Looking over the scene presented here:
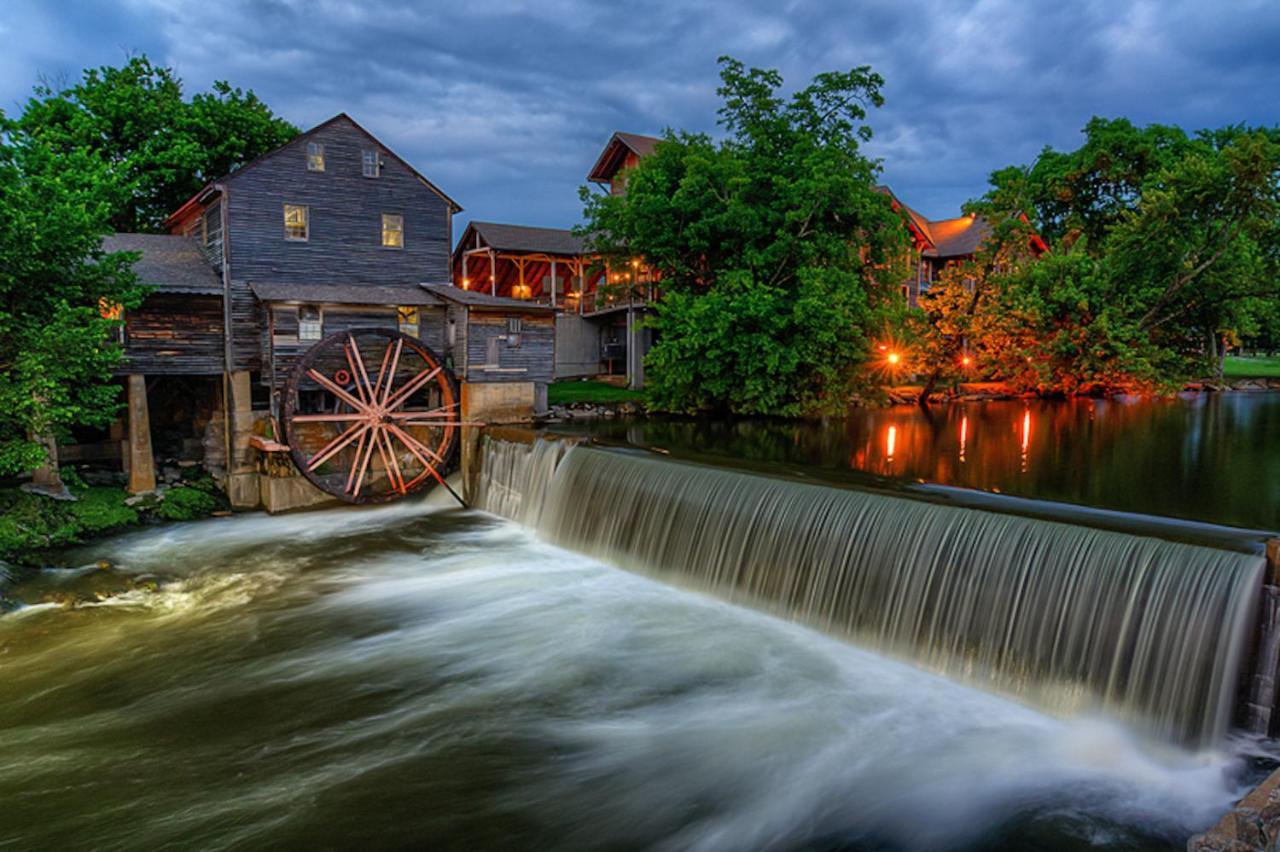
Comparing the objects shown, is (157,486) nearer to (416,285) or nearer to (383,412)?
(383,412)

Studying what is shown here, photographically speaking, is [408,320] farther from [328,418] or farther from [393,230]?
[328,418]

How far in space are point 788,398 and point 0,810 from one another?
22.3 m

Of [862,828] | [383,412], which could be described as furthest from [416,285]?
[862,828]

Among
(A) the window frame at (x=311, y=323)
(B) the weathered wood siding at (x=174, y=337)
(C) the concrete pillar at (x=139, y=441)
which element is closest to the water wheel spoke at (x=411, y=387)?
(A) the window frame at (x=311, y=323)

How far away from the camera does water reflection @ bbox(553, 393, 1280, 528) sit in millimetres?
13000

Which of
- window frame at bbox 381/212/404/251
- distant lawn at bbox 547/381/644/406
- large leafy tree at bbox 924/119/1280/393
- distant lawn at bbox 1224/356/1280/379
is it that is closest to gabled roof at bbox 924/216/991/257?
large leafy tree at bbox 924/119/1280/393

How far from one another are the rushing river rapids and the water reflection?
5.56 meters

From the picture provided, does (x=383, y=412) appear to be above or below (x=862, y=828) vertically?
above

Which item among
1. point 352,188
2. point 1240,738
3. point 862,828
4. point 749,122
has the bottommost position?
point 862,828

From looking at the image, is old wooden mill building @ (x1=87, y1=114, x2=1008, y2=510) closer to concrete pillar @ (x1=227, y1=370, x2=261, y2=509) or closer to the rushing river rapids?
concrete pillar @ (x1=227, y1=370, x2=261, y2=509)

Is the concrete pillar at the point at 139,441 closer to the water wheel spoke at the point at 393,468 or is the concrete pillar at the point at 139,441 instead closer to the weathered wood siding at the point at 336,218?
the weathered wood siding at the point at 336,218

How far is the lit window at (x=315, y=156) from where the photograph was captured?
65.1 feet

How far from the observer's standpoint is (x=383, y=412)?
18.9 metres

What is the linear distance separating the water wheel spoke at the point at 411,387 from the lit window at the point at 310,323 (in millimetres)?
2272
